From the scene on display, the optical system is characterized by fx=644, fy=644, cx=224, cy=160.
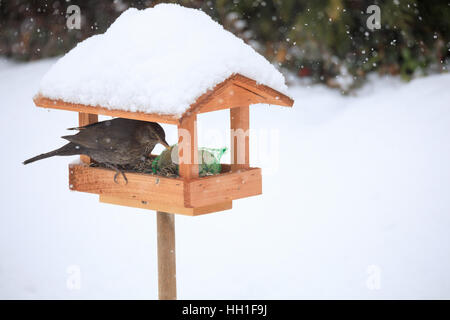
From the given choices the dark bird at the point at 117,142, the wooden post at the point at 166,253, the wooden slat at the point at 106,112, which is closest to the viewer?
the wooden slat at the point at 106,112

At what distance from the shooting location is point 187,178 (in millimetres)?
2602

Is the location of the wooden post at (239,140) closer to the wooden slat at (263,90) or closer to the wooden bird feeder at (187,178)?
the wooden bird feeder at (187,178)

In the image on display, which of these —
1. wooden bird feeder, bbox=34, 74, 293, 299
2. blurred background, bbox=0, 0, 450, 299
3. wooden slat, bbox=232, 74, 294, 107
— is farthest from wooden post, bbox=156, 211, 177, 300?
blurred background, bbox=0, 0, 450, 299

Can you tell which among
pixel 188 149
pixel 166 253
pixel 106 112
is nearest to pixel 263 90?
pixel 188 149

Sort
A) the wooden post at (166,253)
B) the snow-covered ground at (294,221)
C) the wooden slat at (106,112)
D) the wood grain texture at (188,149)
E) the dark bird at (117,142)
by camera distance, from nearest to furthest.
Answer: the wooden slat at (106,112), the wood grain texture at (188,149), the dark bird at (117,142), the wooden post at (166,253), the snow-covered ground at (294,221)

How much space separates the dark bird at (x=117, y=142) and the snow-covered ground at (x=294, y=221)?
6.44ft

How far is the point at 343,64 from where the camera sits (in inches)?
271

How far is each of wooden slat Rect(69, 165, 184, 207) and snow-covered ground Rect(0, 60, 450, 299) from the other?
1.79 meters

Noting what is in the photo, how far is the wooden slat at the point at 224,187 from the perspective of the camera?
2.61 m

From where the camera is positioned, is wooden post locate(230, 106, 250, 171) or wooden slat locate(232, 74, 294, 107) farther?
wooden post locate(230, 106, 250, 171)

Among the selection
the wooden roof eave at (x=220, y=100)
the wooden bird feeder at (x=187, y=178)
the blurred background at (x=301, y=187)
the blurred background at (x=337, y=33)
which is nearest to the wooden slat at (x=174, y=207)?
the wooden bird feeder at (x=187, y=178)

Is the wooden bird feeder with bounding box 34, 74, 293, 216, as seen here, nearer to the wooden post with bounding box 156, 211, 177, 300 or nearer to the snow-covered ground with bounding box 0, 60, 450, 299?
the wooden post with bounding box 156, 211, 177, 300

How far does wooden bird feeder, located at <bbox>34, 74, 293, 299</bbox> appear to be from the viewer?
8.45 ft

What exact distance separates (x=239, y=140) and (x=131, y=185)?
52 centimetres
